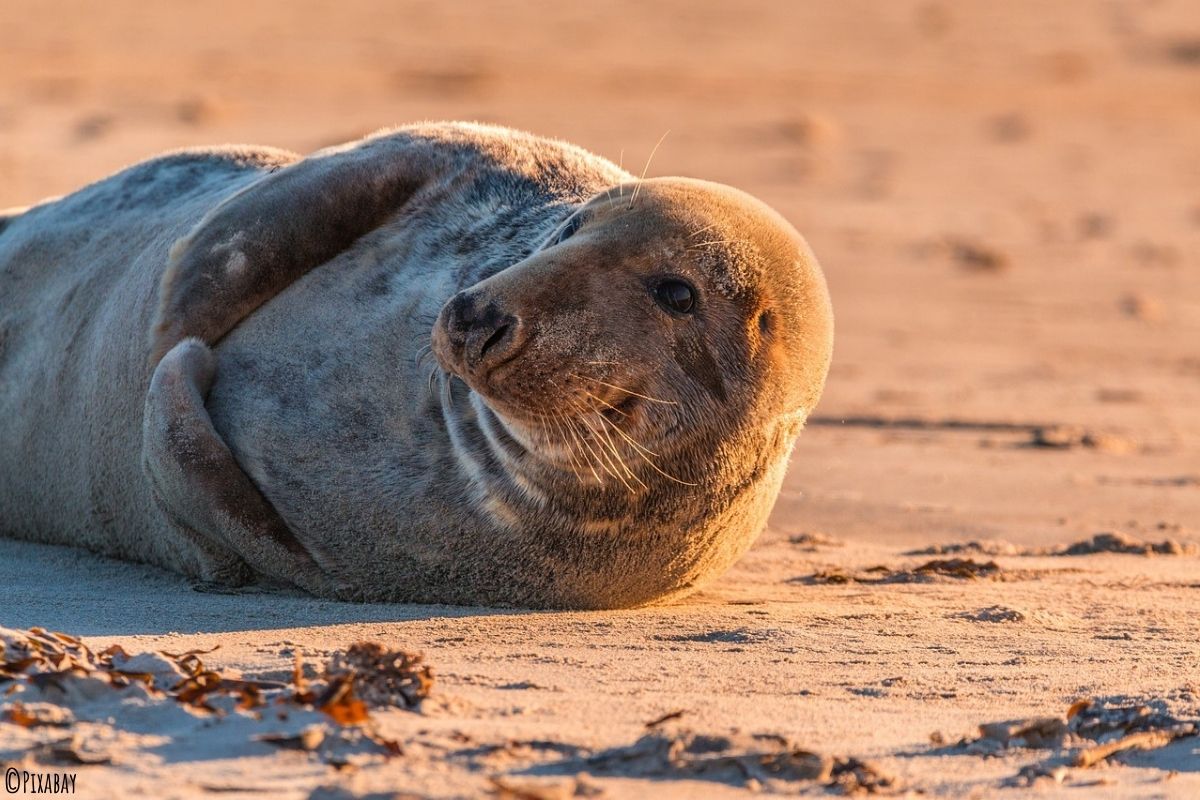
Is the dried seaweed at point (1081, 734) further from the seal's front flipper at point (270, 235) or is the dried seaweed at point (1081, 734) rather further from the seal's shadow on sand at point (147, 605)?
the seal's front flipper at point (270, 235)

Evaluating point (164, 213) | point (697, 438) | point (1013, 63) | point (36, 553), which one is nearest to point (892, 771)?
point (697, 438)

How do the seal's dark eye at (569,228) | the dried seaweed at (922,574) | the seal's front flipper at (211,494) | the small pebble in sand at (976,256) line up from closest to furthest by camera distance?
the seal's dark eye at (569,228) → the seal's front flipper at (211,494) → the dried seaweed at (922,574) → the small pebble in sand at (976,256)

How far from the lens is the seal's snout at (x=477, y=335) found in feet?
14.0

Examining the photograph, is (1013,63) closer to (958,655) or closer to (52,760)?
(958,655)

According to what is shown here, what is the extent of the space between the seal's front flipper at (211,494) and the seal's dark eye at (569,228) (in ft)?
3.59

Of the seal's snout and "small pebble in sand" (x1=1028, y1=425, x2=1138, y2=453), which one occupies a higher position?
the seal's snout

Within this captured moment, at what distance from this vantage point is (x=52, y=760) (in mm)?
3215

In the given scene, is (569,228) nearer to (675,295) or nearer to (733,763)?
(675,295)

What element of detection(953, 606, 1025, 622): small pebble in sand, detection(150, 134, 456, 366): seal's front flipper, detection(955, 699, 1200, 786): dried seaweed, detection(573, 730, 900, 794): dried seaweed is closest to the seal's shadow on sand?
detection(150, 134, 456, 366): seal's front flipper

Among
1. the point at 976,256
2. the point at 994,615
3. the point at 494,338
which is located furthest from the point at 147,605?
the point at 976,256

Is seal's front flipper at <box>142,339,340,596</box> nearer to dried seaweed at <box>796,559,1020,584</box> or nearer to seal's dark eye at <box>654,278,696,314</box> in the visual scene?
seal's dark eye at <box>654,278,696,314</box>

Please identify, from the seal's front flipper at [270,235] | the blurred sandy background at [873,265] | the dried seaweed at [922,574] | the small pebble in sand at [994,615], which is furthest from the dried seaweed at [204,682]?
the dried seaweed at [922,574]

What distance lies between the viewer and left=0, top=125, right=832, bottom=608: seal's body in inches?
178

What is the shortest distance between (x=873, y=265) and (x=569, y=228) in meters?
8.26
